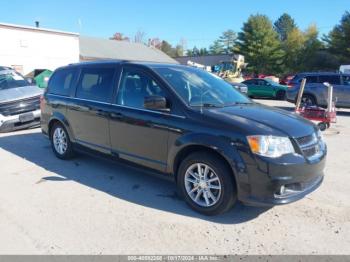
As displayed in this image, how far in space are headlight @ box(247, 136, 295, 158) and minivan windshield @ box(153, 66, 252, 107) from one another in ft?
3.21

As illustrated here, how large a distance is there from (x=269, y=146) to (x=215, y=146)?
59 cm

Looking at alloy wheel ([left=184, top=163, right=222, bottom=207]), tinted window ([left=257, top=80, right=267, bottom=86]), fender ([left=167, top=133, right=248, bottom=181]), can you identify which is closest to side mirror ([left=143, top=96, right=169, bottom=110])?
fender ([left=167, top=133, right=248, bottom=181])

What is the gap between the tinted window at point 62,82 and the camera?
6355mm

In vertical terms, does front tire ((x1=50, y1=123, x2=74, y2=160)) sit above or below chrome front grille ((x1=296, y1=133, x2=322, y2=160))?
below

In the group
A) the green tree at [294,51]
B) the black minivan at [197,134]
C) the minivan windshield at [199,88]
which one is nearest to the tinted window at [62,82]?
the black minivan at [197,134]

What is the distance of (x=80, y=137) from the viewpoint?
6.04m

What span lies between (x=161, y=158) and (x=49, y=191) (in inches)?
67.3

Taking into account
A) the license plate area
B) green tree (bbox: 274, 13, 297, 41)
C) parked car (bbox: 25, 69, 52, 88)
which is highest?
green tree (bbox: 274, 13, 297, 41)

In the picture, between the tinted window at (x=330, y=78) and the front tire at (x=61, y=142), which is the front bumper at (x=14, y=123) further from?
the tinted window at (x=330, y=78)

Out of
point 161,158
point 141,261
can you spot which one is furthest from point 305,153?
point 141,261

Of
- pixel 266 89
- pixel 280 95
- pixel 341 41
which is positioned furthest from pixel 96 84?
pixel 341 41

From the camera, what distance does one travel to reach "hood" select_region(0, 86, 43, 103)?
9659mm

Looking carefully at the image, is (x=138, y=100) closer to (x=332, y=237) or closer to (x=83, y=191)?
(x=83, y=191)

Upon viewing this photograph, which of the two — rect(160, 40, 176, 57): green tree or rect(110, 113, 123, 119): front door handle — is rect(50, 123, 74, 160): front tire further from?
rect(160, 40, 176, 57): green tree
